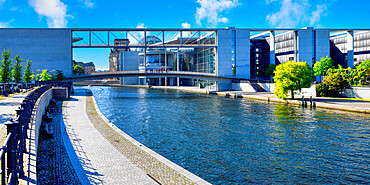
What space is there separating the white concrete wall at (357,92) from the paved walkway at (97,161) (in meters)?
39.4

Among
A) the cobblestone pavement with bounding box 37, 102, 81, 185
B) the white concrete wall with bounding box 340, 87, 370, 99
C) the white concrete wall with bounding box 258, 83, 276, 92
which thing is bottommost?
the cobblestone pavement with bounding box 37, 102, 81, 185

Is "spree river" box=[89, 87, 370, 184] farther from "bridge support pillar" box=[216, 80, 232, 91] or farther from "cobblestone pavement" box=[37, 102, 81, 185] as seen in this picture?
"bridge support pillar" box=[216, 80, 232, 91]

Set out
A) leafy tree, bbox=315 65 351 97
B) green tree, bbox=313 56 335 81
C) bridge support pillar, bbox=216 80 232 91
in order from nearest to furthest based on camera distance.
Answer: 1. leafy tree, bbox=315 65 351 97
2. green tree, bbox=313 56 335 81
3. bridge support pillar, bbox=216 80 232 91

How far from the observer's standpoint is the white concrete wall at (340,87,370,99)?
41094mm

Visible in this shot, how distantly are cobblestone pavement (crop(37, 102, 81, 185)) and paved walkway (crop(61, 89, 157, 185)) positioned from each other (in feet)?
0.84

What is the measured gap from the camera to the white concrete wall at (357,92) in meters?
41.1

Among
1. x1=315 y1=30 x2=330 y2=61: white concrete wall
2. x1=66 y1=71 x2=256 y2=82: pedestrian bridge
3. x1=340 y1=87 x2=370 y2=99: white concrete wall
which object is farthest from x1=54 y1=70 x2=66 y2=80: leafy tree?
x1=315 y1=30 x2=330 y2=61: white concrete wall

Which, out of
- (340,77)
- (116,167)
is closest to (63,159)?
(116,167)

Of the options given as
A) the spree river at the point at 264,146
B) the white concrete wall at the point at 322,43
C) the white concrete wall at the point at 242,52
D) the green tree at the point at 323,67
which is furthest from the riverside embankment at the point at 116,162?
the white concrete wall at the point at 322,43

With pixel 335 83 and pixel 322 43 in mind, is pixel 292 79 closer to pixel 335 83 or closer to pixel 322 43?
pixel 335 83

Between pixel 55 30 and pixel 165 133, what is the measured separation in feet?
203

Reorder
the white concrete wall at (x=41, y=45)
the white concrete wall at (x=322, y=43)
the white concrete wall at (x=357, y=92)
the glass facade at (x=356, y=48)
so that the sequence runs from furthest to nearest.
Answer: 1. the glass facade at (x=356, y=48)
2. the white concrete wall at (x=322, y=43)
3. the white concrete wall at (x=41, y=45)
4. the white concrete wall at (x=357, y=92)

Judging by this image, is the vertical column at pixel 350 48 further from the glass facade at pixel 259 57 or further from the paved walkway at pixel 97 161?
the paved walkway at pixel 97 161

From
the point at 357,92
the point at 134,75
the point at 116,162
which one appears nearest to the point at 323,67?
the point at 357,92
